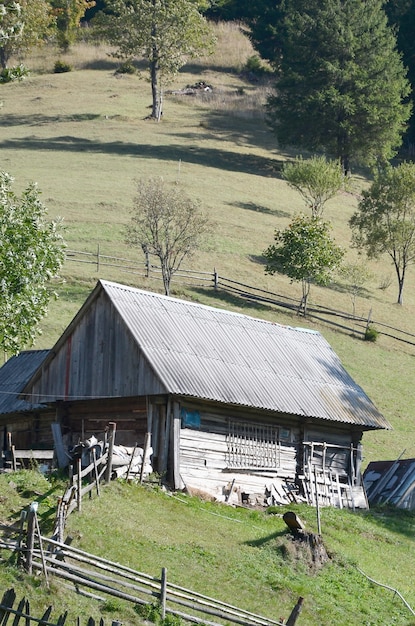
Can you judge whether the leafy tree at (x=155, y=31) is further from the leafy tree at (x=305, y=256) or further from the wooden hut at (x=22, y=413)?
the wooden hut at (x=22, y=413)

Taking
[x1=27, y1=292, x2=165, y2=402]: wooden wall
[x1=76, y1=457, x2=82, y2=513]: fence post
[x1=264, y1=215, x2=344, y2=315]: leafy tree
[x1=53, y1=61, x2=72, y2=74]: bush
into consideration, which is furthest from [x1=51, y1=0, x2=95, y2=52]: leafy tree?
[x1=76, y1=457, x2=82, y2=513]: fence post

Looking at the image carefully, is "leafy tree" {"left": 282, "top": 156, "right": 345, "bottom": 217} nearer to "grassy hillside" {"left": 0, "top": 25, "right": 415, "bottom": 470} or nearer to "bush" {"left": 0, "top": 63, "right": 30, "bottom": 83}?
"grassy hillside" {"left": 0, "top": 25, "right": 415, "bottom": 470}

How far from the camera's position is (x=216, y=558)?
871 inches

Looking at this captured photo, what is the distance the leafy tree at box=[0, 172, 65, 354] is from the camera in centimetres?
2517

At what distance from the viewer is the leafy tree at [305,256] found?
57.5 metres

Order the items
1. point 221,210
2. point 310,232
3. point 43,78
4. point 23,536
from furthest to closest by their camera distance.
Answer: point 43,78 → point 221,210 → point 310,232 → point 23,536

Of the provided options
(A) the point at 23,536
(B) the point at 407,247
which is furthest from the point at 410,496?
(B) the point at 407,247

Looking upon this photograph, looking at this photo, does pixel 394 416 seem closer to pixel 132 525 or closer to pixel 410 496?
pixel 410 496

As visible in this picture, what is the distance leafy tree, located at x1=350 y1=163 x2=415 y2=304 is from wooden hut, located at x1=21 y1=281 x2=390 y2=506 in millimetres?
33802

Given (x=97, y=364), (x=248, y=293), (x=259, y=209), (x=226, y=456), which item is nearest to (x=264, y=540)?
(x=226, y=456)

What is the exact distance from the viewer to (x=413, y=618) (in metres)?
22.0

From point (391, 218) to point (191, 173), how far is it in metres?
17.1

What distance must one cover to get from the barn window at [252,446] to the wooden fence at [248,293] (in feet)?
81.9

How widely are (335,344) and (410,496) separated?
2002 centimetres
